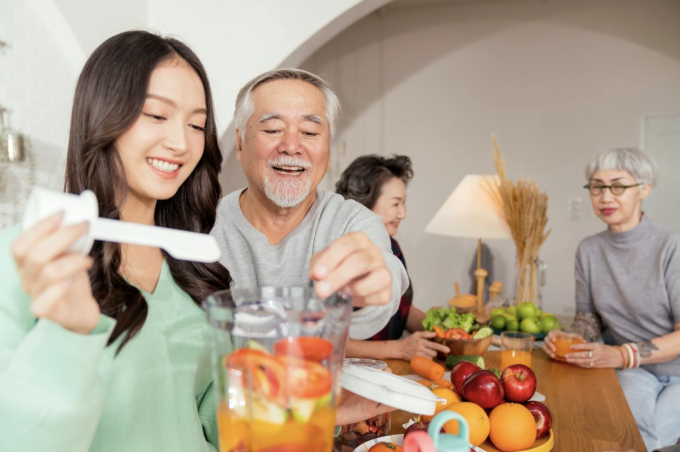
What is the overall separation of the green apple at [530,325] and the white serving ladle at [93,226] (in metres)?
2.01

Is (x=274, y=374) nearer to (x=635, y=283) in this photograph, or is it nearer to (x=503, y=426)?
(x=503, y=426)

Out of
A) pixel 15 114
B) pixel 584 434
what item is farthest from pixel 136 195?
pixel 15 114

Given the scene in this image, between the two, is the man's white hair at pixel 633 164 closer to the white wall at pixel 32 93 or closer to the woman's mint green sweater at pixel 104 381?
the woman's mint green sweater at pixel 104 381

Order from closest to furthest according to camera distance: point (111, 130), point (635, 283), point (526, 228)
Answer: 1. point (111, 130)
2. point (635, 283)
3. point (526, 228)

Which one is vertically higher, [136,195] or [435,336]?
[136,195]

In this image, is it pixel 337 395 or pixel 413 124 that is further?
pixel 413 124

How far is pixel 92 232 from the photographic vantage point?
1.74 ft

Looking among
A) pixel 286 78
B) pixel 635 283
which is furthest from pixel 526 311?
pixel 286 78

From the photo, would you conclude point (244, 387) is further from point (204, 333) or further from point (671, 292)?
point (671, 292)

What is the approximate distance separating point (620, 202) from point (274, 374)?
2.40 m

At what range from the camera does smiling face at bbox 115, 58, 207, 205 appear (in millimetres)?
846

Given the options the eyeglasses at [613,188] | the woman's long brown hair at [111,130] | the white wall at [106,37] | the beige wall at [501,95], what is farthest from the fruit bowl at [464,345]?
the beige wall at [501,95]

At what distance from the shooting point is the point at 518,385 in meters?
1.22

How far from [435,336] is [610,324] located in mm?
1187
